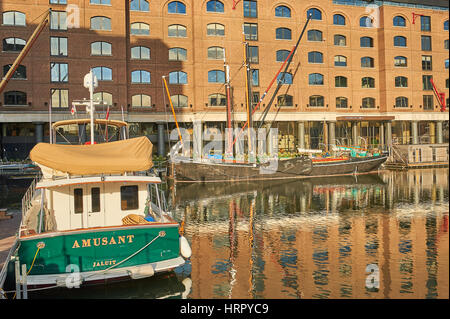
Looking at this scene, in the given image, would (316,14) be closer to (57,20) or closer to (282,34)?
(282,34)

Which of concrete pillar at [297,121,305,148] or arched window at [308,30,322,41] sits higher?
arched window at [308,30,322,41]

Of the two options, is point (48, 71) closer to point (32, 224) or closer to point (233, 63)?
point (233, 63)

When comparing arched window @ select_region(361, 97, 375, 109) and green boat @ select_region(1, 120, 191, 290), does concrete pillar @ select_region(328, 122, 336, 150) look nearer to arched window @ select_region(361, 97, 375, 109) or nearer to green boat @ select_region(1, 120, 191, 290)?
arched window @ select_region(361, 97, 375, 109)

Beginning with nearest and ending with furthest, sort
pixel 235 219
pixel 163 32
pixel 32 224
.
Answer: pixel 32 224 → pixel 235 219 → pixel 163 32

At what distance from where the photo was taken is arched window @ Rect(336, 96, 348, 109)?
2312 inches

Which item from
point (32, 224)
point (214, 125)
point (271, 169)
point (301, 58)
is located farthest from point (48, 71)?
point (32, 224)

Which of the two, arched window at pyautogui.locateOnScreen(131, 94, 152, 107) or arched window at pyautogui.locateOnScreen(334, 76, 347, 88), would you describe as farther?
arched window at pyautogui.locateOnScreen(334, 76, 347, 88)

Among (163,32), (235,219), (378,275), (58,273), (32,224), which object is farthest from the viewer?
(163,32)

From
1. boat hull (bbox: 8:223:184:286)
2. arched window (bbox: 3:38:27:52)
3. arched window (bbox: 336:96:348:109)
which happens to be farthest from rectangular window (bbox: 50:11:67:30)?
boat hull (bbox: 8:223:184:286)

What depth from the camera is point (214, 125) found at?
179ft

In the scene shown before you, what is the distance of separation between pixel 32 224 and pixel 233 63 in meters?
42.1

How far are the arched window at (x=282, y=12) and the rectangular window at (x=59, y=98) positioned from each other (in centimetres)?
2825

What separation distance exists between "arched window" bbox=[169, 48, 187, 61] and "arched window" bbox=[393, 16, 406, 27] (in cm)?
2967

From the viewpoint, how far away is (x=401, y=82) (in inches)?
2355
